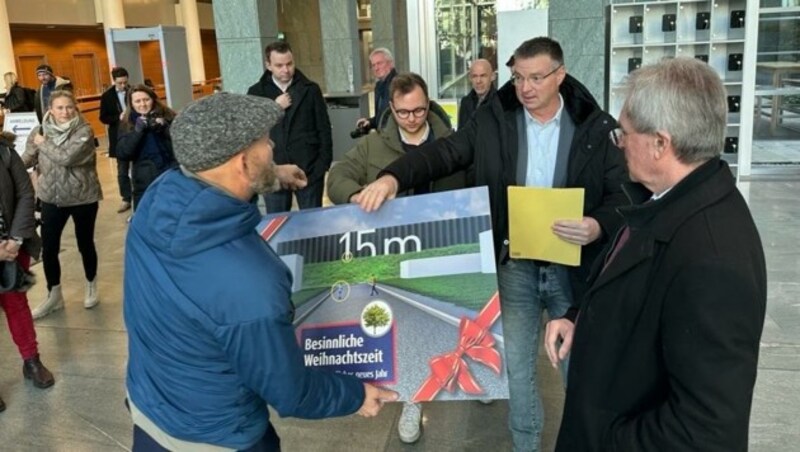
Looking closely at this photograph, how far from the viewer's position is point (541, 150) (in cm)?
247

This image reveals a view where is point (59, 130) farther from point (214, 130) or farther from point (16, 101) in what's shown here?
point (16, 101)

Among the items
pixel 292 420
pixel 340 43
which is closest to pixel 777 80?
pixel 340 43

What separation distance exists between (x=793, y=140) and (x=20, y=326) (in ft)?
34.3

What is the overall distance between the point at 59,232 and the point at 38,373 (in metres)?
1.41

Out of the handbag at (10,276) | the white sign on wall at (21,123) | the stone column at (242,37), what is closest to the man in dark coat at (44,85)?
the white sign on wall at (21,123)

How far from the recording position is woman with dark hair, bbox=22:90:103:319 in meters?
4.80

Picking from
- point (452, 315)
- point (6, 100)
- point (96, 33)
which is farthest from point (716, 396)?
point (96, 33)

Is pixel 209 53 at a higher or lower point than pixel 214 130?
higher

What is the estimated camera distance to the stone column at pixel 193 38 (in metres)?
23.2

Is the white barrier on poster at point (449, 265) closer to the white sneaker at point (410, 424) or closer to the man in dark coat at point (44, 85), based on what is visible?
the white sneaker at point (410, 424)

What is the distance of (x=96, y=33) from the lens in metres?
21.6

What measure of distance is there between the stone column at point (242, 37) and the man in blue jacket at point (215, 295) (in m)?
5.95

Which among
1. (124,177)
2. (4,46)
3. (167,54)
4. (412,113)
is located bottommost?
(124,177)

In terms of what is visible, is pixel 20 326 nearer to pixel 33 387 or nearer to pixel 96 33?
pixel 33 387
